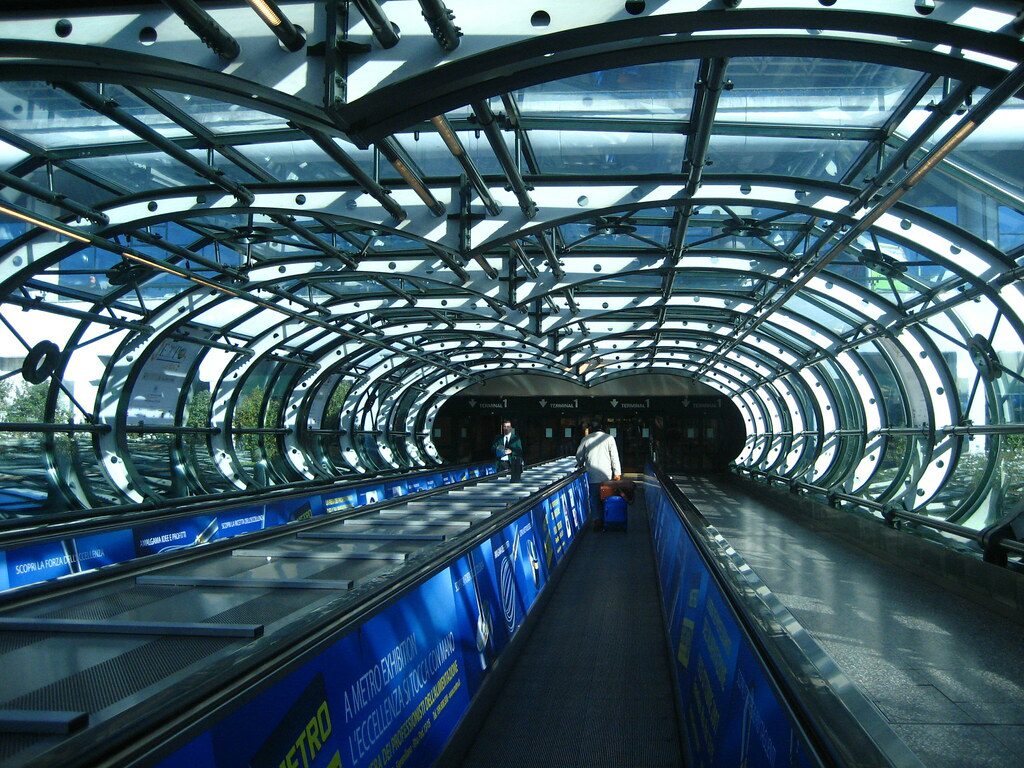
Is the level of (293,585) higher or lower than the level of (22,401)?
lower

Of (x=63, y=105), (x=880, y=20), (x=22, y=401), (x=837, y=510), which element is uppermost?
(x=63, y=105)

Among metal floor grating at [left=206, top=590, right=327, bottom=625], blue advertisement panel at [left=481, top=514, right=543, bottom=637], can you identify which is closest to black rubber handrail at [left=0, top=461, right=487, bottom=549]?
blue advertisement panel at [left=481, top=514, right=543, bottom=637]

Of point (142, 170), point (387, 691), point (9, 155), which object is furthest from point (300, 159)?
point (387, 691)

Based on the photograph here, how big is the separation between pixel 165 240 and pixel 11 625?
873cm

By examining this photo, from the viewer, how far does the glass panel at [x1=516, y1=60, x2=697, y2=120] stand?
6.84 m

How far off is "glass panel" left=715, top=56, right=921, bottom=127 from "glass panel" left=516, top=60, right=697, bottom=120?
15.4 inches

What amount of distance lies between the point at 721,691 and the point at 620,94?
5.46m

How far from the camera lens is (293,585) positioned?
166 inches

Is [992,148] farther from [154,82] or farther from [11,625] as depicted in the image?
[11,625]

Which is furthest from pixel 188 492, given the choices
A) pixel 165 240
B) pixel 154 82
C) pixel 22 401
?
pixel 154 82

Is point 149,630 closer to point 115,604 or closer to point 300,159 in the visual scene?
point 115,604

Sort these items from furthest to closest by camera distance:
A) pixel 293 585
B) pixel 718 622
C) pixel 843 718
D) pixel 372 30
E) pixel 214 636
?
pixel 372 30 → pixel 293 585 → pixel 718 622 → pixel 214 636 → pixel 843 718

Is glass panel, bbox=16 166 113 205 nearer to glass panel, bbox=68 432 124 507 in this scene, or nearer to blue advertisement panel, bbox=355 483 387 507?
glass panel, bbox=68 432 124 507

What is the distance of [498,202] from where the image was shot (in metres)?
9.77
